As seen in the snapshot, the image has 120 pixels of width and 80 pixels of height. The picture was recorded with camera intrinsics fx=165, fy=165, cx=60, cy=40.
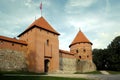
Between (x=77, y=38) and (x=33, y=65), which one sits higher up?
(x=77, y=38)

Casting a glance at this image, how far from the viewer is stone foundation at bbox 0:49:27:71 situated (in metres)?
22.8

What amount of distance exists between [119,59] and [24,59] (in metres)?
28.3

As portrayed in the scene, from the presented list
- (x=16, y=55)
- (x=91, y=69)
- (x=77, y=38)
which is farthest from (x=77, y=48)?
(x=16, y=55)

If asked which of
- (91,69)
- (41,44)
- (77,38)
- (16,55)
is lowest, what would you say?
(91,69)

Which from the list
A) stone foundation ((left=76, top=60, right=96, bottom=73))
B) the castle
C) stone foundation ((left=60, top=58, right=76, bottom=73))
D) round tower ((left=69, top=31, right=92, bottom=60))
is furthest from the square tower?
round tower ((left=69, top=31, right=92, bottom=60))

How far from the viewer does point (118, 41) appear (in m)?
47.5

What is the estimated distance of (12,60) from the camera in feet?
78.8

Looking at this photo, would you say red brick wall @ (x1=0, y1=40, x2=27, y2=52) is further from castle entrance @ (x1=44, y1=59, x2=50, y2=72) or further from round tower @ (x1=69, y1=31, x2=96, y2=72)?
round tower @ (x1=69, y1=31, x2=96, y2=72)

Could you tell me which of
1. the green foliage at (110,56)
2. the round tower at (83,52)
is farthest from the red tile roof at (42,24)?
the green foliage at (110,56)

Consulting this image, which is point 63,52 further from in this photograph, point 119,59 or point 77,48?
point 119,59

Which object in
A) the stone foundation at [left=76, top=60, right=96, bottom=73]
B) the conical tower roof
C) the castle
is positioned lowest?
the stone foundation at [left=76, top=60, right=96, bottom=73]

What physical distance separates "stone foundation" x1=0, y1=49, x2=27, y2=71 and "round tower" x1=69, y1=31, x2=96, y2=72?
1559cm

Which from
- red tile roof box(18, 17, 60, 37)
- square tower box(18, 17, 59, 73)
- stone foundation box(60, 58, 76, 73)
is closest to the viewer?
square tower box(18, 17, 59, 73)

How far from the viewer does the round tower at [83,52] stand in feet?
124
